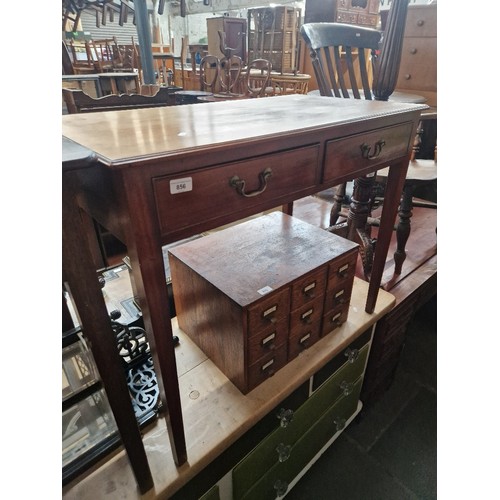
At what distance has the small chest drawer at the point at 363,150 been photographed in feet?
2.23

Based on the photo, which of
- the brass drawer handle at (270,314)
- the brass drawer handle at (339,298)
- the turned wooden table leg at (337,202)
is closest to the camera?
the brass drawer handle at (270,314)

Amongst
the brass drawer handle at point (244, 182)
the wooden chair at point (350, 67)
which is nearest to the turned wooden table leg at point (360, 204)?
the wooden chair at point (350, 67)

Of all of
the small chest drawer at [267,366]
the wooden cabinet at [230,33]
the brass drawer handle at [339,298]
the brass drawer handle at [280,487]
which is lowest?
the brass drawer handle at [280,487]

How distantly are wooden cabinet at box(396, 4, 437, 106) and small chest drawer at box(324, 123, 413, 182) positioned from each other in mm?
1547

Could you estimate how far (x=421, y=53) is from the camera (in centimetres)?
208

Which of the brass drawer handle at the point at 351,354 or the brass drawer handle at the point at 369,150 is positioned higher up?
the brass drawer handle at the point at 369,150

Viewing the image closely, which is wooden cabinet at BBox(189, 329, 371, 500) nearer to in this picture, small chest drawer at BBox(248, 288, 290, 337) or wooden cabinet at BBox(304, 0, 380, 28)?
small chest drawer at BBox(248, 288, 290, 337)

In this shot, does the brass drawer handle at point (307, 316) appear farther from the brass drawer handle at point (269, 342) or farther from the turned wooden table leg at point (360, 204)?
the turned wooden table leg at point (360, 204)

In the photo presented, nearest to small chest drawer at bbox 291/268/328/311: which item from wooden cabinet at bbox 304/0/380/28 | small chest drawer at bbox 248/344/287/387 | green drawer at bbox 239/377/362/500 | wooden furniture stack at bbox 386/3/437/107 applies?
small chest drawer at bbox 248/344/287/387

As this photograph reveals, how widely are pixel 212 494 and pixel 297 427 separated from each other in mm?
313

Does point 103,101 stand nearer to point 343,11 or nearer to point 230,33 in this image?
point 343,11

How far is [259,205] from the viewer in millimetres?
589
